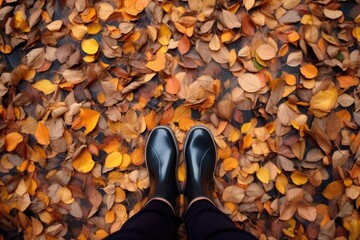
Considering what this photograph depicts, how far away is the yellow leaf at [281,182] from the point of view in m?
1.08

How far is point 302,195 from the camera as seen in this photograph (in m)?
1.09

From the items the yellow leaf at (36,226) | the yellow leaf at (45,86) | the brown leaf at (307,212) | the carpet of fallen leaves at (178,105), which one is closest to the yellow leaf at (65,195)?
the carpet of fallen leaves at (178,105)

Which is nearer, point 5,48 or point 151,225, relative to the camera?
point 151,225

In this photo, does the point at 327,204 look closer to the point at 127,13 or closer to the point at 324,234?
the point at 324,234

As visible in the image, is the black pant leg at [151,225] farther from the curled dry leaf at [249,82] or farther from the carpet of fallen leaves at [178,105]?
the curled dry leaf at [249,82]

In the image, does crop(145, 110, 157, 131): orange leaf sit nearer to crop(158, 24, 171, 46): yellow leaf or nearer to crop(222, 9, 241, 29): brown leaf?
crop(158, 24, 171, 46): yellow leaf

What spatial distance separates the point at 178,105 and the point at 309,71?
49 cm

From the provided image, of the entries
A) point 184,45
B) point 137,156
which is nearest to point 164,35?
point 184,45

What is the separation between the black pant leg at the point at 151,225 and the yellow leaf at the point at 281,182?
40cm

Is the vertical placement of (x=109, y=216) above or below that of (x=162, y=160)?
below

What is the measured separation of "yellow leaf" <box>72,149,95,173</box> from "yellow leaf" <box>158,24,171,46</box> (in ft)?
1.62

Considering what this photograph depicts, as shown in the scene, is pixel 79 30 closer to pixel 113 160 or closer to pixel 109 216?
pixel 113 160

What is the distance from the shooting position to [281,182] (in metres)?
1.09

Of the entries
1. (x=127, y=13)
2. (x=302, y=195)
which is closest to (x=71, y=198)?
(x=127, y=13)
